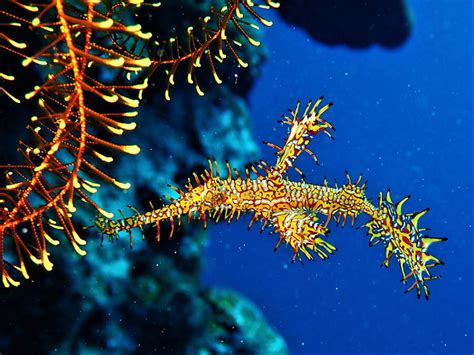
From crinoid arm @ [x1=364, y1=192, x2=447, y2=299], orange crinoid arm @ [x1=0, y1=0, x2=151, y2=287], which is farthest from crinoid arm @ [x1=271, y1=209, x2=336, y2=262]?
orange crinoid arm @ [x1=0, y1=0, x2=151, y2=287]

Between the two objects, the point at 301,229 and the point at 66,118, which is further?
the point at 301,229

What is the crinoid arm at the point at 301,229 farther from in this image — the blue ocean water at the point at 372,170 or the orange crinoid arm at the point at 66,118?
the orange crinoid arm at the point at 66,118

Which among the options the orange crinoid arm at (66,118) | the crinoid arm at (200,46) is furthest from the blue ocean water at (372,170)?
the orange crinoid arm at (66,118)

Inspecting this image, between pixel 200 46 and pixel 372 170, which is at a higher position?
pixel 372 170

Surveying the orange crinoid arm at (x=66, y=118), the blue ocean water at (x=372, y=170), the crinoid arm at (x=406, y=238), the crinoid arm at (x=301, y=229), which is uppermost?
the blue ocean water at (x=372, y=170)

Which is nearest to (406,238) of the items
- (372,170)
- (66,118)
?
(372,170)

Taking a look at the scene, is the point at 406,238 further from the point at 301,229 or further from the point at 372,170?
the point at 372,170

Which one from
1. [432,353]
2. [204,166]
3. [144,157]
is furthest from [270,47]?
[432,353]

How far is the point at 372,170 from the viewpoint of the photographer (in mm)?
3832

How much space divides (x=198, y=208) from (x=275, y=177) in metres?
0.52

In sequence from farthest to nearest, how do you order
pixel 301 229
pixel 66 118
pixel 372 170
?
pixel 372 170, pixel 301 229, pixel 66 118

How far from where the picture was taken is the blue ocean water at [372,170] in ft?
12.2

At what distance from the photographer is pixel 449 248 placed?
414cm

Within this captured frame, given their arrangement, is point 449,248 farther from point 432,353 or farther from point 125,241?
point 125,241
